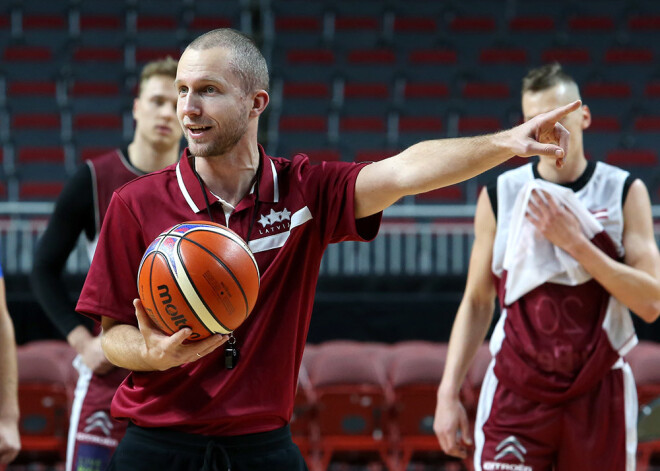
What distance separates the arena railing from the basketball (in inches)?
282

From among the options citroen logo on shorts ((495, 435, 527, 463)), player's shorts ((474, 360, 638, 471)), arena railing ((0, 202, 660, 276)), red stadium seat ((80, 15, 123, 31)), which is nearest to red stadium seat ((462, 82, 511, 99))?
arena railing ((0, 202, 660, 276))

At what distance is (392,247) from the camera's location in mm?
9883

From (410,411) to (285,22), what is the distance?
34.2 ft

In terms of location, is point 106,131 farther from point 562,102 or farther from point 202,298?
point 202,298

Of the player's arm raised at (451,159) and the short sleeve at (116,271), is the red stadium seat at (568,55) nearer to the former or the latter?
the player's arm raised at (451,159)

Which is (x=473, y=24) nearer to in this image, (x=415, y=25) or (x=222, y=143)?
(x=415, y=25)

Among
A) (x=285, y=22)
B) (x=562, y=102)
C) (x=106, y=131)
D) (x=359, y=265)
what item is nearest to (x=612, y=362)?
(x=562, y=102)

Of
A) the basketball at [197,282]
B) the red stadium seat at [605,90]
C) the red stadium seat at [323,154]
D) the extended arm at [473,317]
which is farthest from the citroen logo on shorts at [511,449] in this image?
the red stadium seat at [605,90]

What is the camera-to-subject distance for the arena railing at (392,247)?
9.66 metres

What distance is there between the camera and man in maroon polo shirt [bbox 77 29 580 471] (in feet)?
8.09

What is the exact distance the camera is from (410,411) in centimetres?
672

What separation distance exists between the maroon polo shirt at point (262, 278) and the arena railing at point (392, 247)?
269 inches

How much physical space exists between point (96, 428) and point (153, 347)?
5.38 ft

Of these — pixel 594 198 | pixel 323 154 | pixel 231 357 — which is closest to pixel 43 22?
pixel 323 154
